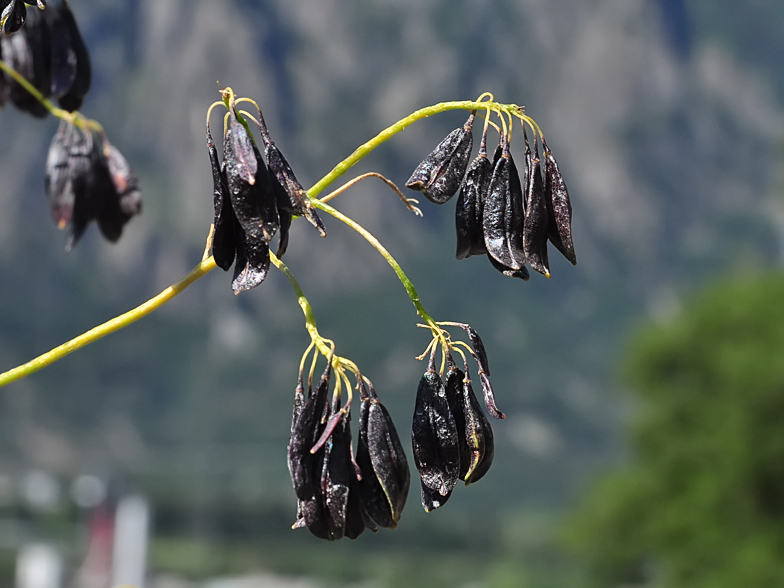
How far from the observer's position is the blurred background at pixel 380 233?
1300cm

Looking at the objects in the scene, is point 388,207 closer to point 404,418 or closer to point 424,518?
point 404,418

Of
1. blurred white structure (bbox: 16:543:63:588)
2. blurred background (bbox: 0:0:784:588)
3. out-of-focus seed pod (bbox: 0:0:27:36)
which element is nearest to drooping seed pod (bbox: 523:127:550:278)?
out-of-focus seed pod (bbox: 0:0:27:36)

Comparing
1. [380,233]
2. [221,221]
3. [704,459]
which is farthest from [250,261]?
[380,233]

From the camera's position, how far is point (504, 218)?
0.85ft

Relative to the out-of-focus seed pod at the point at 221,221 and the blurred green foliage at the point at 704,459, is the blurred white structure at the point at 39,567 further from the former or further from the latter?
the out-of-focus seed pod at the point at 221,221

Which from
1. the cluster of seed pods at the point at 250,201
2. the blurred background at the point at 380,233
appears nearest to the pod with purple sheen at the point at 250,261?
the cluster of seed pods at the point at 250,201

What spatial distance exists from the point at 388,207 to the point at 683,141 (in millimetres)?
5050

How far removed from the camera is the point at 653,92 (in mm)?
16141

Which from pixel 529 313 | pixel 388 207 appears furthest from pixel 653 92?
pixel 388 207

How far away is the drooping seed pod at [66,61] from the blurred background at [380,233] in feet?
30.0

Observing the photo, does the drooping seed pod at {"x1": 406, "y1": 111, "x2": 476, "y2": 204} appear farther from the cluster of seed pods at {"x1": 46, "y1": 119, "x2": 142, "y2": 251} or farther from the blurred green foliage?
the blurred green foliage

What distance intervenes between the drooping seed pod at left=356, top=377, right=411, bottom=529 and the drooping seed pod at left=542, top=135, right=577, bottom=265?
0.06 meters

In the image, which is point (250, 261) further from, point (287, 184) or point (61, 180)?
point (61, 180)

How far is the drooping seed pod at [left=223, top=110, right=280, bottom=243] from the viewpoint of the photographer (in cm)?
24
